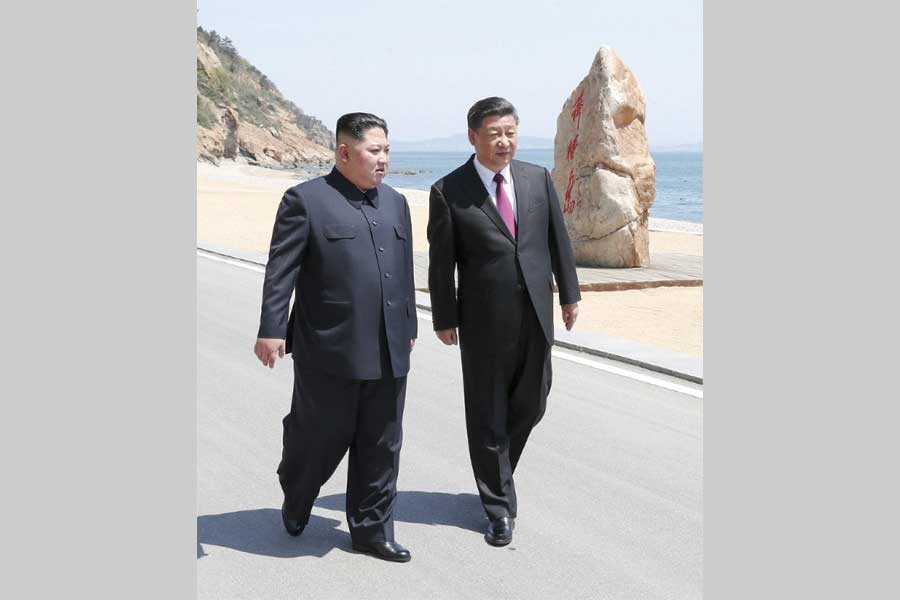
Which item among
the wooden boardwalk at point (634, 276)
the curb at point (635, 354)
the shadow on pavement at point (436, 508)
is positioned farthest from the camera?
the wooden boardwalk at point (634, 276)

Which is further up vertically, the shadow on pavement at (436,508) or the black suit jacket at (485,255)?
the black suit jacket at (485,255)

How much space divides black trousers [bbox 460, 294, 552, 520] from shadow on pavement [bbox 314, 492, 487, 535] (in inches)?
8.8

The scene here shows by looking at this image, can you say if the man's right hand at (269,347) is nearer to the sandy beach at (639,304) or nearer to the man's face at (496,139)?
the man's face at (496,139)

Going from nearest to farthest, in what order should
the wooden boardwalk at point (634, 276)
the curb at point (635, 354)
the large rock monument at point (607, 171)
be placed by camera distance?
the curb at point (635, 354) → the wooden boardwalk at point (634, 276) → the large rock monument at point (607, 171)

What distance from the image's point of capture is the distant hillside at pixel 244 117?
263 ft

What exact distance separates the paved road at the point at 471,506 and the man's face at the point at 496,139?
5.52 feet

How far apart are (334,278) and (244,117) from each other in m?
103

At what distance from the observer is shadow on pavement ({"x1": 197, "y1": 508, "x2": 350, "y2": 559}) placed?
16.1ft

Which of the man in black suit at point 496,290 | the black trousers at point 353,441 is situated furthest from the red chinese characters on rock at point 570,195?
the black trousers at point 353,441

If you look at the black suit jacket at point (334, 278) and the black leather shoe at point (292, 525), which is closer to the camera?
the black suit jacket at point (334, 278)

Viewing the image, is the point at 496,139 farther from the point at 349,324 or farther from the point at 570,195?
the point at 570,195

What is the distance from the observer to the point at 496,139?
16.4ft

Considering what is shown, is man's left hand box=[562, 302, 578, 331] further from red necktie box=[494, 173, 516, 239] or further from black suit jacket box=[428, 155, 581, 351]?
red necktie box=[494, 173, 516, 239]

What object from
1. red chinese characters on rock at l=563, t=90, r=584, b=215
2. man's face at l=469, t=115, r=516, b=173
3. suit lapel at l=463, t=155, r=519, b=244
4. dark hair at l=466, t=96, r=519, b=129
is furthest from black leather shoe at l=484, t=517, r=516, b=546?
red chinese characters on rock at l=563, t=90, r=584, b=215
